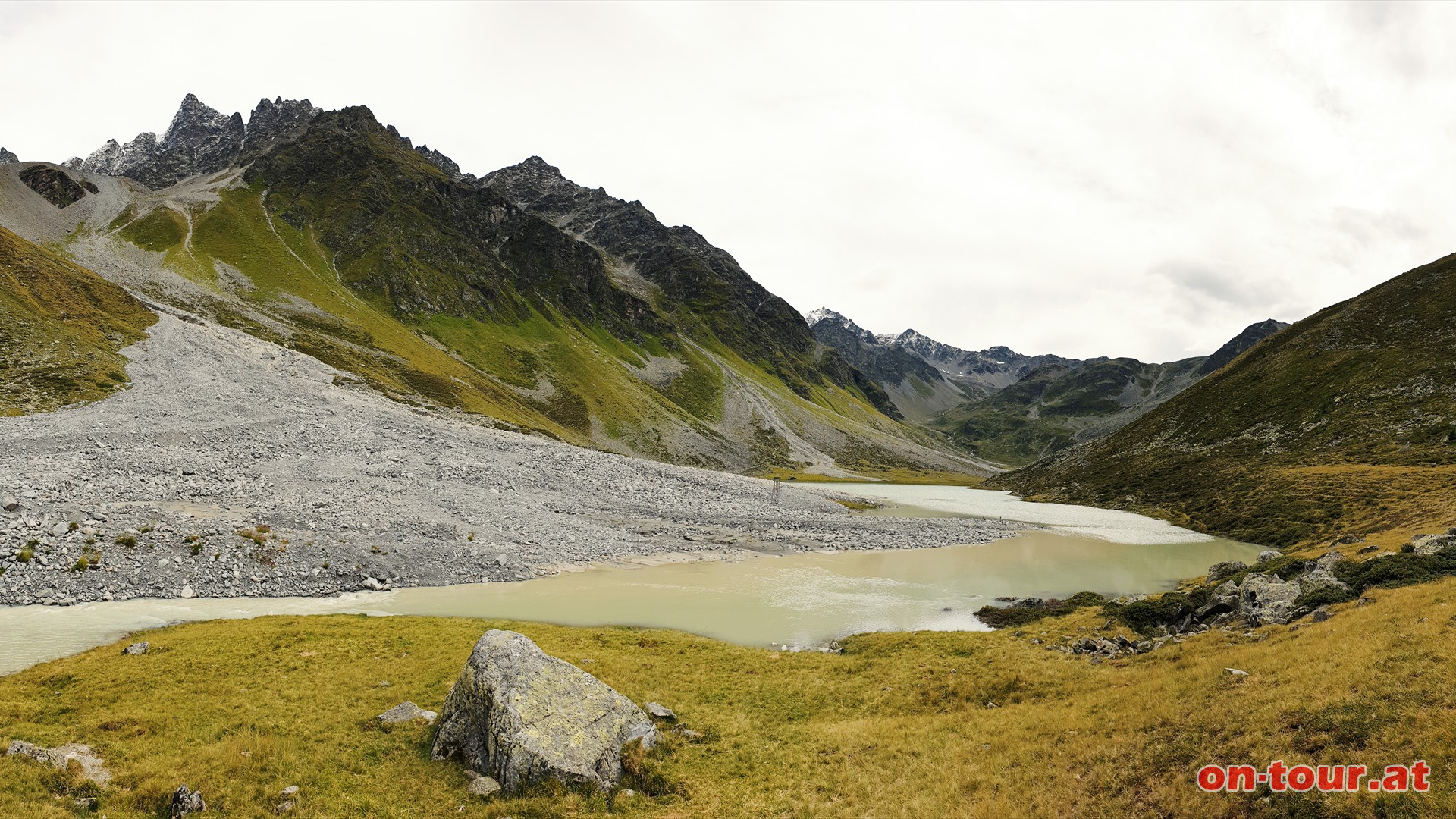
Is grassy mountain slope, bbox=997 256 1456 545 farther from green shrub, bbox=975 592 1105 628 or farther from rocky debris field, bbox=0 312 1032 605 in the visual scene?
rocky debris field, bbox=0 312 1032 605

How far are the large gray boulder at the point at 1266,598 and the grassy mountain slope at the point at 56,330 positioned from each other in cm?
9433

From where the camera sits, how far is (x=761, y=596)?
4209 cm

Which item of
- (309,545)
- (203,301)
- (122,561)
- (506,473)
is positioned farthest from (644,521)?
(203,301)

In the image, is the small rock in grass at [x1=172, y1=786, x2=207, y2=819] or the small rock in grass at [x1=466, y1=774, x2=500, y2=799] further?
the small rock in grass at [x1=466, y1=774, x2=500, y2=799]

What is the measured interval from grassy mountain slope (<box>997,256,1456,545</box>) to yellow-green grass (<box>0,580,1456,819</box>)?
3594cm

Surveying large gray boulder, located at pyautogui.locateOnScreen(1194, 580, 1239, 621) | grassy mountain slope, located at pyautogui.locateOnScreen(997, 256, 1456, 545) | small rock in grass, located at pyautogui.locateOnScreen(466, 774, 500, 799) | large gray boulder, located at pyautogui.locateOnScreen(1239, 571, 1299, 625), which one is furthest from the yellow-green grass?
grassy mountain slope, located at pyautogui.locateOnScreen(997, 256, 1456, 545)

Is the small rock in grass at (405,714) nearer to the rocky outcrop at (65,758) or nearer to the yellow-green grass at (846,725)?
the yellow-green grass at (846,725)

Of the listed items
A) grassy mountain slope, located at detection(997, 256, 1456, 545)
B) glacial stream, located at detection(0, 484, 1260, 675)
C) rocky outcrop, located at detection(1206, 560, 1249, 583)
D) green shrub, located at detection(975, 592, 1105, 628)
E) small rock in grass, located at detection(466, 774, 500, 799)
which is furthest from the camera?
grassy mountain slope, located at detection(997, 256, 1456, 545)

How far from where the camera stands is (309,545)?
3972 centimetres

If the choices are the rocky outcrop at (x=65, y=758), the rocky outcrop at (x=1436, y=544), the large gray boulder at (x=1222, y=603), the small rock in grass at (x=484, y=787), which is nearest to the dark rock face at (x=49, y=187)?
the rocky outcrop at (x=65, y=758)

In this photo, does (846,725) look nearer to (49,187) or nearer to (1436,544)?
(1436,544)

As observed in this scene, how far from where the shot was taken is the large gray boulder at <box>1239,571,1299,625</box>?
24.2 meters

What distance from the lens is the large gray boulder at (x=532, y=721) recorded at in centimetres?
1602

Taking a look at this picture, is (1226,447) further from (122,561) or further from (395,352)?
(395,352)
